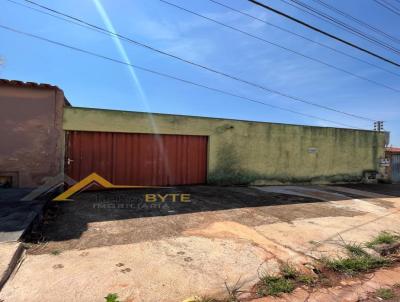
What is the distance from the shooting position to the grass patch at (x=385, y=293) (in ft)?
12.2

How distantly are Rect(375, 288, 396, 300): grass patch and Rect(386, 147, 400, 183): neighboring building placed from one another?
49.9ft

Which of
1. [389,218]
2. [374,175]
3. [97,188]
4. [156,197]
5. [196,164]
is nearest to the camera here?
[389,218]

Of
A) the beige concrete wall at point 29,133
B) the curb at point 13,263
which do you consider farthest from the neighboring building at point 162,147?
the curb at point 13,263

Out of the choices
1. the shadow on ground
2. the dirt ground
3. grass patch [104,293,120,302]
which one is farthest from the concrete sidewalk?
grass patch [104,293,120,302]

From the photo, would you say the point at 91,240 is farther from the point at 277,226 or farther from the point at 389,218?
the point at 389,218

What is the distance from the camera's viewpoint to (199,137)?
11.2 metres

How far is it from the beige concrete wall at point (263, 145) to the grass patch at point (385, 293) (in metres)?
7.58

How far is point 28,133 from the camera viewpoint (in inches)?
321

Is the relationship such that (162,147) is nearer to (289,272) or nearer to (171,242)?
(171,242)

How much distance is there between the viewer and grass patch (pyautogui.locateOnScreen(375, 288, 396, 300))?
3.73m

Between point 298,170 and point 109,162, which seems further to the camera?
point 298,170

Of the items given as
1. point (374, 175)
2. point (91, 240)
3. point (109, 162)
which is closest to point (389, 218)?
point (91, 240)

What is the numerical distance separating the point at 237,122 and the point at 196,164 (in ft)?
7.26

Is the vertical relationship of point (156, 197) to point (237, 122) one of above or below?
below
